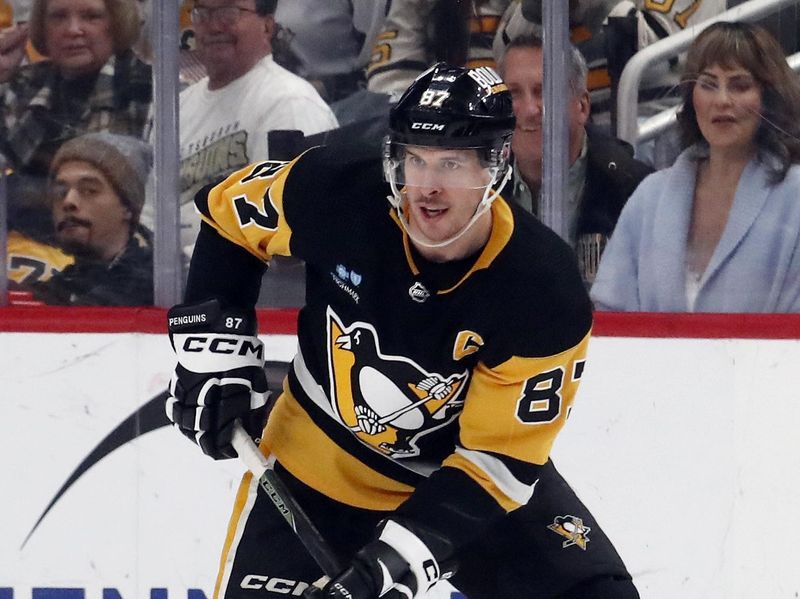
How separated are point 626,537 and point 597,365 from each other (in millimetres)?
391

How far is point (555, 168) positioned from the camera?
3.12m

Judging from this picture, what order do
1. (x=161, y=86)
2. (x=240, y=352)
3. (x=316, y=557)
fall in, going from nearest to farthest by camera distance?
(x=316, y=557) < (x=240, y=352) < (x=161, y=86)

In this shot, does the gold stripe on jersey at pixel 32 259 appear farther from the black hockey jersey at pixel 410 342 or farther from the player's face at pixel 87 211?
the black hockey jersey at pixel 410 342

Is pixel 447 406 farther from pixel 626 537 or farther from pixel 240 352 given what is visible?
pixel 626 537

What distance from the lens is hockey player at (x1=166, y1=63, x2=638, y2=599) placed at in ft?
6.61

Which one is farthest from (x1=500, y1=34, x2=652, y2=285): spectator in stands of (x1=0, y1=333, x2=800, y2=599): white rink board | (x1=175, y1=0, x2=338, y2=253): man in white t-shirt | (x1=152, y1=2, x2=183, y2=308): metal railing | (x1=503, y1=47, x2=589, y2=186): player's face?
(x1=152, y1=2, x2=183, y2=308): metal railing

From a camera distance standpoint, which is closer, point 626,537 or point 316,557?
point 316,557

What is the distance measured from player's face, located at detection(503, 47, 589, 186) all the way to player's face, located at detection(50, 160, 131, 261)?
3.21 ft

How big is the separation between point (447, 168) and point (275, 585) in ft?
2.49

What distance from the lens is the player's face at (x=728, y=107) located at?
9.95 feet

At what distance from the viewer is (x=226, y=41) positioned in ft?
10.6

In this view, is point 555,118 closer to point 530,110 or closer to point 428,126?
point 530,110

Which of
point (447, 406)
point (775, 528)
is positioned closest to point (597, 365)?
point (775, 528)

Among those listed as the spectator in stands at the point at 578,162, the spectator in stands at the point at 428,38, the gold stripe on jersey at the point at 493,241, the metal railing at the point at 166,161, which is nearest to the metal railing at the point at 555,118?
the spectator in stands at the point at 578,162
